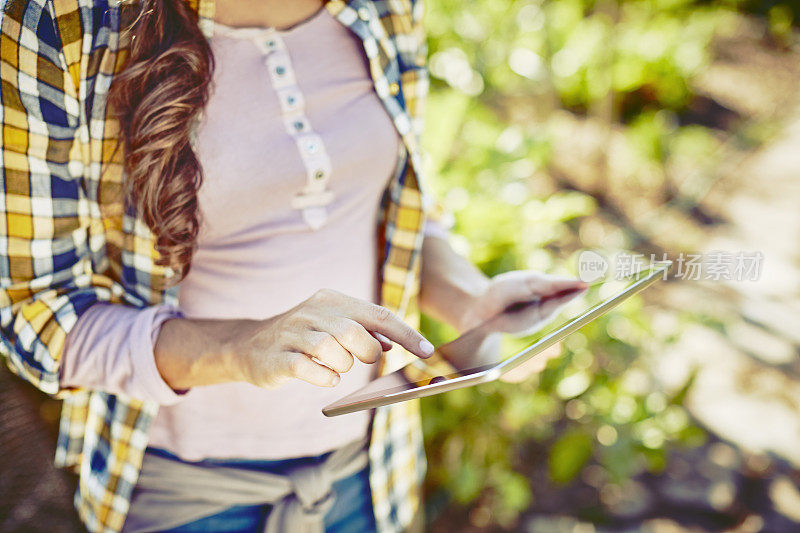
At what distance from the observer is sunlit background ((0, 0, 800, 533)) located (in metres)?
1.73

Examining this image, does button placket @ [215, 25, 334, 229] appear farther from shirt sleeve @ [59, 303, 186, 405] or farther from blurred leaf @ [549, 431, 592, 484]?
blurred leaf @ [549, 431, 592, 484]

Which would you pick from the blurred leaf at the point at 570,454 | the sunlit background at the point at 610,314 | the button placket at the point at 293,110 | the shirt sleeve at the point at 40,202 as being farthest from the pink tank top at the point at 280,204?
the blurred leaf at the point at 570,454

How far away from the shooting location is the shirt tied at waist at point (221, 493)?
0.89 metres

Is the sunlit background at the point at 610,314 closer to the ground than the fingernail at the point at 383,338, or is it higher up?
closer to the ground

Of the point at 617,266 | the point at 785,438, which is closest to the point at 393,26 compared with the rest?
the point at 617,266

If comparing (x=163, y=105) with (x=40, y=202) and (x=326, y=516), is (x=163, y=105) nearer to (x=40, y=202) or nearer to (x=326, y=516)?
(x=40, y=202)

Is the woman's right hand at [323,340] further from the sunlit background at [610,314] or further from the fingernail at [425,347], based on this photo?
the sunlit background at [610,314]

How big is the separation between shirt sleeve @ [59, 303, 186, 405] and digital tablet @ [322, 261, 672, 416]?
0.89 feet

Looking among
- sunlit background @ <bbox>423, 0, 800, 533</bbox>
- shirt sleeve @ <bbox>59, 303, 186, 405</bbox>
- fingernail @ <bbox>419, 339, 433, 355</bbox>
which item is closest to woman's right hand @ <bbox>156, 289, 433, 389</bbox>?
fingernail @ <bbox>419, 339, 433, 355</bbox>

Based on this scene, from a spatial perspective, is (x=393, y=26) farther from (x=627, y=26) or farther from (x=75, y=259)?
(x=627, y=26)

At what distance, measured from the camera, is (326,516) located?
1.00 meters

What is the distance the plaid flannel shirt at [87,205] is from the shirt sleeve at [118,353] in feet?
0.06

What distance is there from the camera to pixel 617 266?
3.11 feet

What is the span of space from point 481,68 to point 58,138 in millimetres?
1951
